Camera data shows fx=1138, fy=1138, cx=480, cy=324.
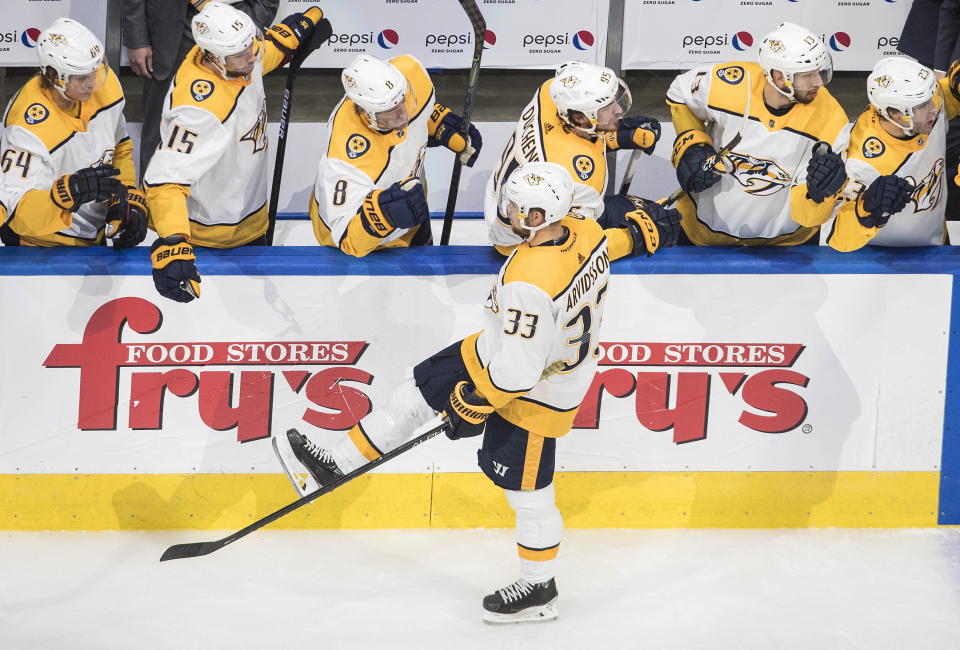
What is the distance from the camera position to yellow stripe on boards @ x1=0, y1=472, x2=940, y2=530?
163 inches

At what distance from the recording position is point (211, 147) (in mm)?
4102

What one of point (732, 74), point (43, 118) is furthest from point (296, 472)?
point (732, 74)

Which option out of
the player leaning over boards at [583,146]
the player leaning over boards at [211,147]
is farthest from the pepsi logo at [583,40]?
the player leaning over boards at [583,146]

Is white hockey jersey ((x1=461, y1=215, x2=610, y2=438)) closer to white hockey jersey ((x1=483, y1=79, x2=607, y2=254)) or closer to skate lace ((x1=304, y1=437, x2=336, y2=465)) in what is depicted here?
white hockey jersey ((x1=483, y1=79, x2=607, y2=254))

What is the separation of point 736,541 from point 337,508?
146 centimetres

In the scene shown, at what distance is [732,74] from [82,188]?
7.77 feet

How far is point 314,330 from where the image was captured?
4094 mm

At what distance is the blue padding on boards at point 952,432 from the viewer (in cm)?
409

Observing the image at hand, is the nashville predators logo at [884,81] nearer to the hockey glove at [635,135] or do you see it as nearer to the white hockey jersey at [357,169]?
the hockey glove at [635,135]

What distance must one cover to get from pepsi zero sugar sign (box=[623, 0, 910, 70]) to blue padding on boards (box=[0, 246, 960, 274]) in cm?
229

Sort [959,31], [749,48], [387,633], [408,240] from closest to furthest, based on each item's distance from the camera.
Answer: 1. [387,633]
2. [408,240]
3. [959,31]
4. [749,48]

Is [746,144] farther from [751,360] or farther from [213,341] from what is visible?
[213,341]

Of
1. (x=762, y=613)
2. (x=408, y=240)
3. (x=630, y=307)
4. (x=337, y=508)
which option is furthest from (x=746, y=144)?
(x=337, y=508)

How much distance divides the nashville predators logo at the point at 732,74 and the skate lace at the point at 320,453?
200cm
